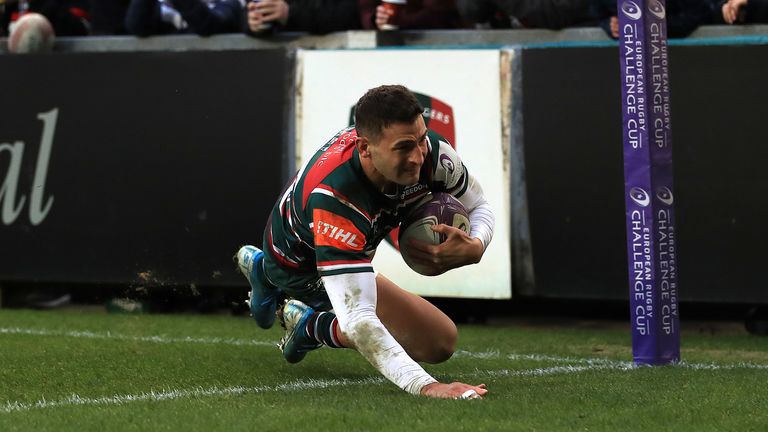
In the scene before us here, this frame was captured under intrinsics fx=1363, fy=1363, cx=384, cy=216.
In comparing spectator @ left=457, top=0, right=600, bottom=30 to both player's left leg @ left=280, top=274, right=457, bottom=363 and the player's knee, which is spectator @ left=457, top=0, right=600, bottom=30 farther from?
the player's knee

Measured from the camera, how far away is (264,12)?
1099cm

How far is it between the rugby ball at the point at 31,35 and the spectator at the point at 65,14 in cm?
59

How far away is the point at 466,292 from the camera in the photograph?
398 inches

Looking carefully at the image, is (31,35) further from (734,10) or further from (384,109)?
(384,109)

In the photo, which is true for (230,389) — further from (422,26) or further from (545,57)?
(422,26)

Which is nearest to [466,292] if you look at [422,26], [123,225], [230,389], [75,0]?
[422,26]

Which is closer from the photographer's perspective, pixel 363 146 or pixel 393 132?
pixel 393 132

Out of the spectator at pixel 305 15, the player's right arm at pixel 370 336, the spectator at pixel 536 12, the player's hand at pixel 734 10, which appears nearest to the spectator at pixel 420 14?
the spectator at pixel 305 15

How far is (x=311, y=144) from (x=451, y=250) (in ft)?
14.8

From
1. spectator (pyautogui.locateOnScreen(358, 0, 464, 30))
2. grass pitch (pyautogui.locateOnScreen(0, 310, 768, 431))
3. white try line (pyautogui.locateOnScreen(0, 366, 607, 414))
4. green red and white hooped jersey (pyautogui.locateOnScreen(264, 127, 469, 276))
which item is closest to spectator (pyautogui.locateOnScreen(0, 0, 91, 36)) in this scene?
spectator (pyautogui.locateOnScreen(358, 0, 464, 30))

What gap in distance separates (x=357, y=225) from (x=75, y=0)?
24.3 feet

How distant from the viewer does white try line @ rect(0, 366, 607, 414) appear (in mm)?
6098

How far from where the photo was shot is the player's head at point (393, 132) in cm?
589

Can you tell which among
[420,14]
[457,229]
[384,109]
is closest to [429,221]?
[457,229]
